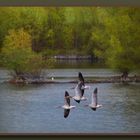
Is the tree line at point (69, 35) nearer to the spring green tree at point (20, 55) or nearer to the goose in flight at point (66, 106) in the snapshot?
the spring green tree at point (20, 55)

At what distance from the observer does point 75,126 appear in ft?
11.0

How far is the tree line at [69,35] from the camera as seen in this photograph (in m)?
3.40

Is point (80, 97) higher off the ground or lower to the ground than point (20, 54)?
lower

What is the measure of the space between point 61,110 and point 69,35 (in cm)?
61

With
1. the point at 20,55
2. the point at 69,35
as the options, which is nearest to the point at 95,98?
the point at 69,35

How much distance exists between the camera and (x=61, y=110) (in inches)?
133

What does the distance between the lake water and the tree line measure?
0.59 feet


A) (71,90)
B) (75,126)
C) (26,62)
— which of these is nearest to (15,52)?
(26,62)

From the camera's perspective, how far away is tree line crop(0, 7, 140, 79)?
11.1 feet

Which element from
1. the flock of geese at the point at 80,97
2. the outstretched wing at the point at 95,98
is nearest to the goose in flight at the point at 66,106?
the flock of geese at the point at 80,97

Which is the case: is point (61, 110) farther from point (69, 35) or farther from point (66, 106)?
point (69, 35)

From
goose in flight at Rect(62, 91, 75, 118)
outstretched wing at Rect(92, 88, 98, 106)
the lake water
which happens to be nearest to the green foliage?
the lake water

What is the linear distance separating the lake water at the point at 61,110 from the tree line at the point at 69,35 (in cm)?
18

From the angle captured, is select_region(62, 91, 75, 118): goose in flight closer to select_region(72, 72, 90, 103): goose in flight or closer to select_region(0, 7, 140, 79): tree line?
select_region(72, 72, 90, 103): goose in flight
